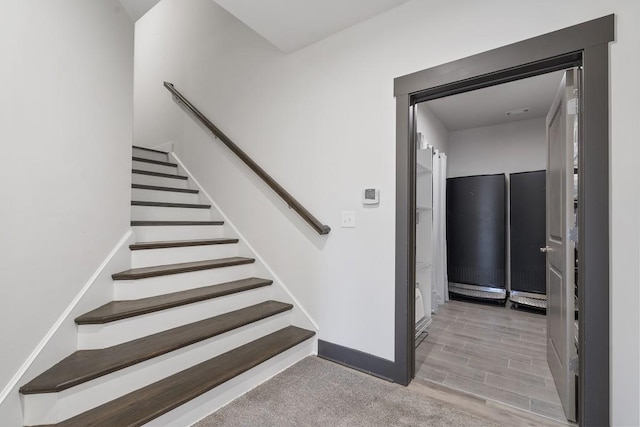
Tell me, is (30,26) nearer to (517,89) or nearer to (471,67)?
(471,67)

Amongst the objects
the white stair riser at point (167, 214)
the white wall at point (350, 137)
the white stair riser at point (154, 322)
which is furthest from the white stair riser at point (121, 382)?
the white stair riser at point (167, 214)

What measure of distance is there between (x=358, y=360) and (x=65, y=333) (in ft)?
5.72

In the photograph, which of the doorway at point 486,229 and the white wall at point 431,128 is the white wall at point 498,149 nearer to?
the doorway at point 486,229

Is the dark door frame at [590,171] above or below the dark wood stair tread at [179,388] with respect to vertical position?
above

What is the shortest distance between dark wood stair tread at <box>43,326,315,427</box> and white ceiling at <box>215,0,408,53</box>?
2.27 m

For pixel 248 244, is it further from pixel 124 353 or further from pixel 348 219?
pixel 124 353

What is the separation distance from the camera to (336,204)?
7.45 ft

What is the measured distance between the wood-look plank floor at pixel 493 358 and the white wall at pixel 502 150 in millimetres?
1192

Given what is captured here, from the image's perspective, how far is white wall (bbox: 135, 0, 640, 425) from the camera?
1.37m

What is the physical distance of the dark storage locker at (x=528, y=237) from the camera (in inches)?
144

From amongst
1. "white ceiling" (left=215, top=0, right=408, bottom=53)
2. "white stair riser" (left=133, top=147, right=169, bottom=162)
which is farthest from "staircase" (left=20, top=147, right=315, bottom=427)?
"white ceiling" (left=215, top=0, right=408, bottom=53)

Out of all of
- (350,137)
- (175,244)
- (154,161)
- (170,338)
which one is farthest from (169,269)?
(154,161)

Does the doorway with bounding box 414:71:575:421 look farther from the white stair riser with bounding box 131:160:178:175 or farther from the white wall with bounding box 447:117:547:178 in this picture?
the white stair riser with bounding box 131:160:178:175

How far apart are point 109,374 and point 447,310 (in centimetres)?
351
